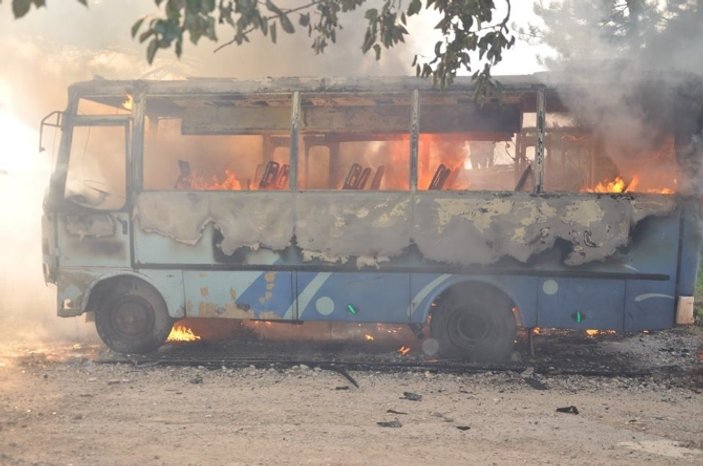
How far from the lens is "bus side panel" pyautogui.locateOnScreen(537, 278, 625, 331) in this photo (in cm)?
681

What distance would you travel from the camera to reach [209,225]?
24.1 feet

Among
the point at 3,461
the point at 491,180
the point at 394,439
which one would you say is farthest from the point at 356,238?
the point at 3,461

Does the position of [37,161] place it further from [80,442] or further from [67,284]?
[80,442]

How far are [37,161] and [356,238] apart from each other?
12.9 metres

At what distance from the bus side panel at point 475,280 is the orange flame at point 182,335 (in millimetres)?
3416

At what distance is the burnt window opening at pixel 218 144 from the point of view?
756cm

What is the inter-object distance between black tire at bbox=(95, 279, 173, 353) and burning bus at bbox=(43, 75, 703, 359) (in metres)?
0.02

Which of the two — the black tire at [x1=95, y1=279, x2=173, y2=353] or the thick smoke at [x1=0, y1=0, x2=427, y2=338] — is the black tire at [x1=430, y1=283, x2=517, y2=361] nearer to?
the black tire at [x1=95, y1=279, x2=173, y2=353]

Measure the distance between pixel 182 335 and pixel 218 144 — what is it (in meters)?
2.79

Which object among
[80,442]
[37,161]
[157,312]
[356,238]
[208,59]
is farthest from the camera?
[208,59]

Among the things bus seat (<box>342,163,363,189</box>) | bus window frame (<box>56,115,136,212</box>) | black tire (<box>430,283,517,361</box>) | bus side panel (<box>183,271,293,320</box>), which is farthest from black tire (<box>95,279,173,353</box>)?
black tire (<box>430,283,517,361</box>)

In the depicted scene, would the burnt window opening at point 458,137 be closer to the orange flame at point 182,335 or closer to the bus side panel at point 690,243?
the bus side panel at point 690,243

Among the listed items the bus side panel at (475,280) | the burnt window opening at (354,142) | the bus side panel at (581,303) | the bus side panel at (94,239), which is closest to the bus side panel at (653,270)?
the bus side panel at (581,303)

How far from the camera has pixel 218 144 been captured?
7992 millimetres
